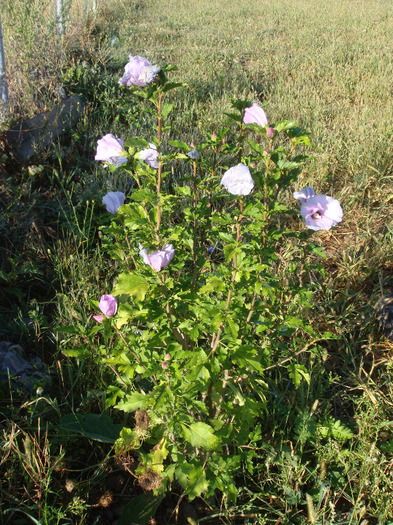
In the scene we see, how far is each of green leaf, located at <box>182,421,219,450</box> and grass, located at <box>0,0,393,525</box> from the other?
1.59ft

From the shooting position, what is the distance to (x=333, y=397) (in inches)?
90.1

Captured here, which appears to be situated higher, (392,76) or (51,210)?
(392,76)

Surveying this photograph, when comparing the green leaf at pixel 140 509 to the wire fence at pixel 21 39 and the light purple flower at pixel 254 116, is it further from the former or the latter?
the wire fence at pixel 21 39

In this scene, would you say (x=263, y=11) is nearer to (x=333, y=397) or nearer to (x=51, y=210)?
(x=51, y=210)

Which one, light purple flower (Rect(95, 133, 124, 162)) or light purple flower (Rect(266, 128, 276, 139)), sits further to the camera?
light purple flower (Rect(95, 133, 124, 162))

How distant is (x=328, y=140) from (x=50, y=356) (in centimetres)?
339

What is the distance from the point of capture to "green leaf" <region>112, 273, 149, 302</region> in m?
1.44

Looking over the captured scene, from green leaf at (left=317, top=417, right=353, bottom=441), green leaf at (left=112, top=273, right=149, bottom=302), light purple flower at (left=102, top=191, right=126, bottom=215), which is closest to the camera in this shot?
green leaf at (left=112, top=273, right=149, bottom=302)

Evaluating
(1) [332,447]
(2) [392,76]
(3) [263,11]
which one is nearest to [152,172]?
(1) [332,447]

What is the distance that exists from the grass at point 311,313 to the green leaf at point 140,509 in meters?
0.13

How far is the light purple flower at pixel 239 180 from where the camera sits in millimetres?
1323

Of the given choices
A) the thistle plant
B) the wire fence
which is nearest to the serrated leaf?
the thistle plant

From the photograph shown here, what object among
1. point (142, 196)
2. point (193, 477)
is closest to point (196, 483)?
point (193, 477)

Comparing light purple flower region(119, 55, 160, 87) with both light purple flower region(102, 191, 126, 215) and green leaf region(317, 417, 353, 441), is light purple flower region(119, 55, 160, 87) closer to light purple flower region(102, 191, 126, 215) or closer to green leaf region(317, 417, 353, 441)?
light purple flower region(102, 191, 126, 215)
